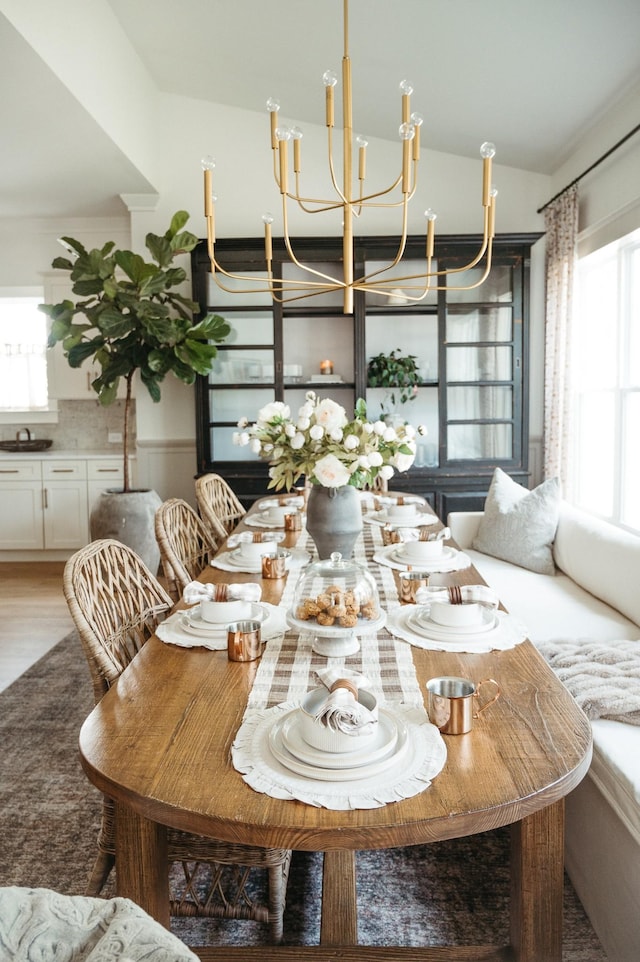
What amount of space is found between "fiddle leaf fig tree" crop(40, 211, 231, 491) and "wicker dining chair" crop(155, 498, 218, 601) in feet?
6.06

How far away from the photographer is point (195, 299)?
5.09 meters

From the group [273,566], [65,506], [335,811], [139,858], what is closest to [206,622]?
[273,566]

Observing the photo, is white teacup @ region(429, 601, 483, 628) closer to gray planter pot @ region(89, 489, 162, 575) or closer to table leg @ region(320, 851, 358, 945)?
table leg @ region(320, 851, 358, 945)

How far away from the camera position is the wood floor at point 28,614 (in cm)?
378

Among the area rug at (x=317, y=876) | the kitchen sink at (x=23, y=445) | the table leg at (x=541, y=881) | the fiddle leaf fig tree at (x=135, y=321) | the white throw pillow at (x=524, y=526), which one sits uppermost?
the fiddle leaf fig tree at (x=135, y=321)

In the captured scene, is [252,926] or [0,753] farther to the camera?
[0,753]

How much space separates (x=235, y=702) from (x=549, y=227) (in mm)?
4406

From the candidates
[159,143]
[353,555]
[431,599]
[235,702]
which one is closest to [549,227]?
[159,143]

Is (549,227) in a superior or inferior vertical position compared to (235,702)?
superior

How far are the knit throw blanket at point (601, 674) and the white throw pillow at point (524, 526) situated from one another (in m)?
1.20

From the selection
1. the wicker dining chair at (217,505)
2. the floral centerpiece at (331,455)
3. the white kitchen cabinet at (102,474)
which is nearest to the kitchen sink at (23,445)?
the white kitchen cabinet at (102,474)

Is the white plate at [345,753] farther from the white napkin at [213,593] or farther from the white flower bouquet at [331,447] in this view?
the white flower bouquet at [331,447]

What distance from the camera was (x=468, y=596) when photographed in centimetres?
194

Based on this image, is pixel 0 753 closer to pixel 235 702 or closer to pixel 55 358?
pixel 235 702
